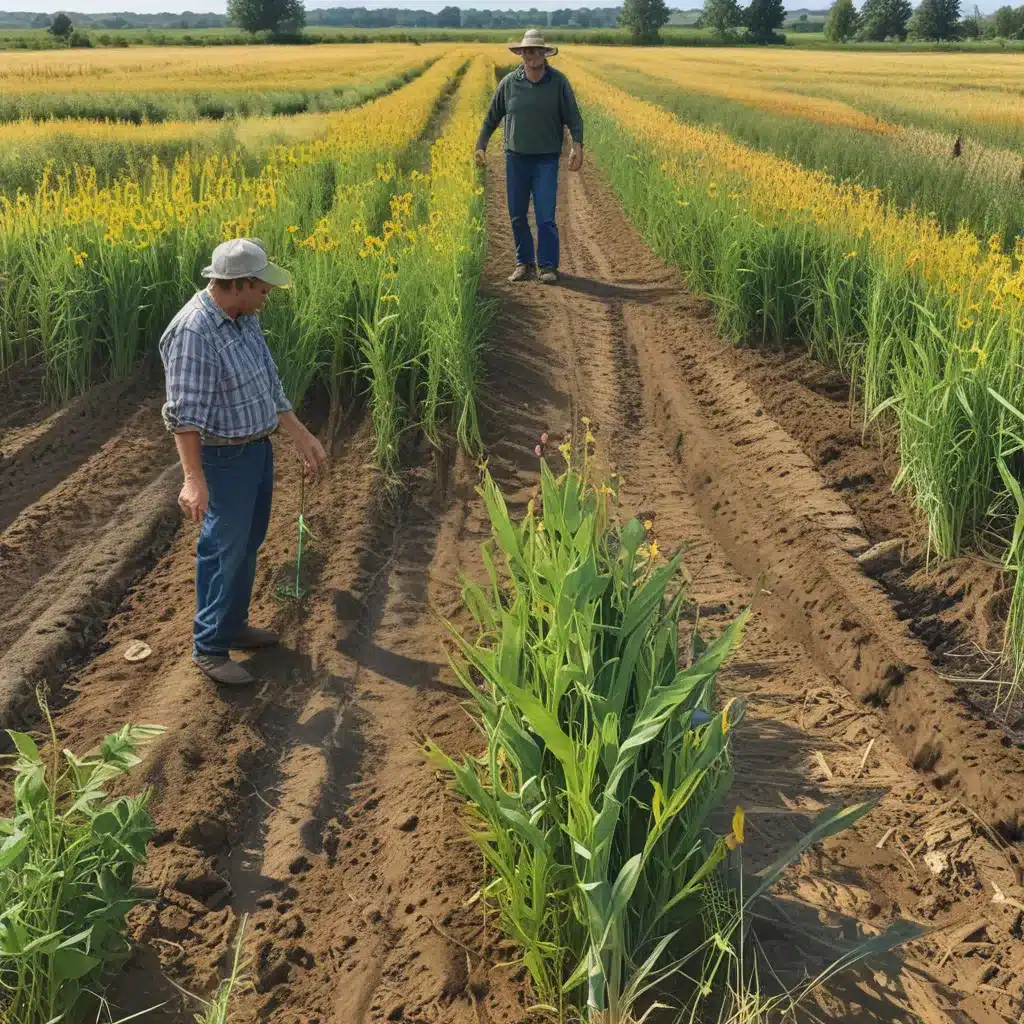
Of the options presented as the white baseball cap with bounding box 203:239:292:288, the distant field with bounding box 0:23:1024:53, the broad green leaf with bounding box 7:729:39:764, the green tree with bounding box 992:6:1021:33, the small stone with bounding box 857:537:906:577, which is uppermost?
the green tree with bounding box 992:6:1021:33

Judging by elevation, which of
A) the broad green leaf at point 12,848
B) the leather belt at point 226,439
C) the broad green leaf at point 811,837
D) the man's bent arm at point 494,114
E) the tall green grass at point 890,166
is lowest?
the broad green leaf at point 811,837

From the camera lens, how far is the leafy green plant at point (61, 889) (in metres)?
2.21

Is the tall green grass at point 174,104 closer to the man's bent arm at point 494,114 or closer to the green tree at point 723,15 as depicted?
the man's bent arm at point 494,114

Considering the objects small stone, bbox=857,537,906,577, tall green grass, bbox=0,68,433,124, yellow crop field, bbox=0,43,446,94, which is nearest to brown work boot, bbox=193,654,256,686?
small stone, bbox=857,537,906,577

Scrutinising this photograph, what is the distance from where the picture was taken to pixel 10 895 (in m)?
2.30

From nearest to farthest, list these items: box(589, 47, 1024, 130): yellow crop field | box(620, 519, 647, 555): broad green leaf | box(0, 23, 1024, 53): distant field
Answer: box(620, 519, 647, 555): broad green leaf → box(589, 47, 1024, 130): yellow crop field → box(0, 23, 1024, 53): distant field

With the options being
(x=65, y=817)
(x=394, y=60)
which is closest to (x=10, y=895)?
(x=65, y=817)

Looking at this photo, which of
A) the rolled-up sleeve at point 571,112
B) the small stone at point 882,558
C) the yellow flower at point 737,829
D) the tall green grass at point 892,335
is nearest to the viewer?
the yellow flower at point 737,829

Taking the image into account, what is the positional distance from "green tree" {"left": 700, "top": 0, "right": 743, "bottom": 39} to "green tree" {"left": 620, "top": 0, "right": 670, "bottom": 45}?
272 inches

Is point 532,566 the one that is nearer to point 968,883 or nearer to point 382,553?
point 968,883

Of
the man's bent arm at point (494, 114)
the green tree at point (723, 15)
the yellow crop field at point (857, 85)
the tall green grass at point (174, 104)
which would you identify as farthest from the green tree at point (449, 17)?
the man's bent arm at point (494, 114)

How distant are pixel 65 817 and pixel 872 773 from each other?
252cm

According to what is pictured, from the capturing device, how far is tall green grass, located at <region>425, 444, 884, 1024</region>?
2.23 metres

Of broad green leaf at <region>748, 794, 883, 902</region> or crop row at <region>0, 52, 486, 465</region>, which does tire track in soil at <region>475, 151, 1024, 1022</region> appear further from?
crop row at <region>0, 52, 486, 465</region>
